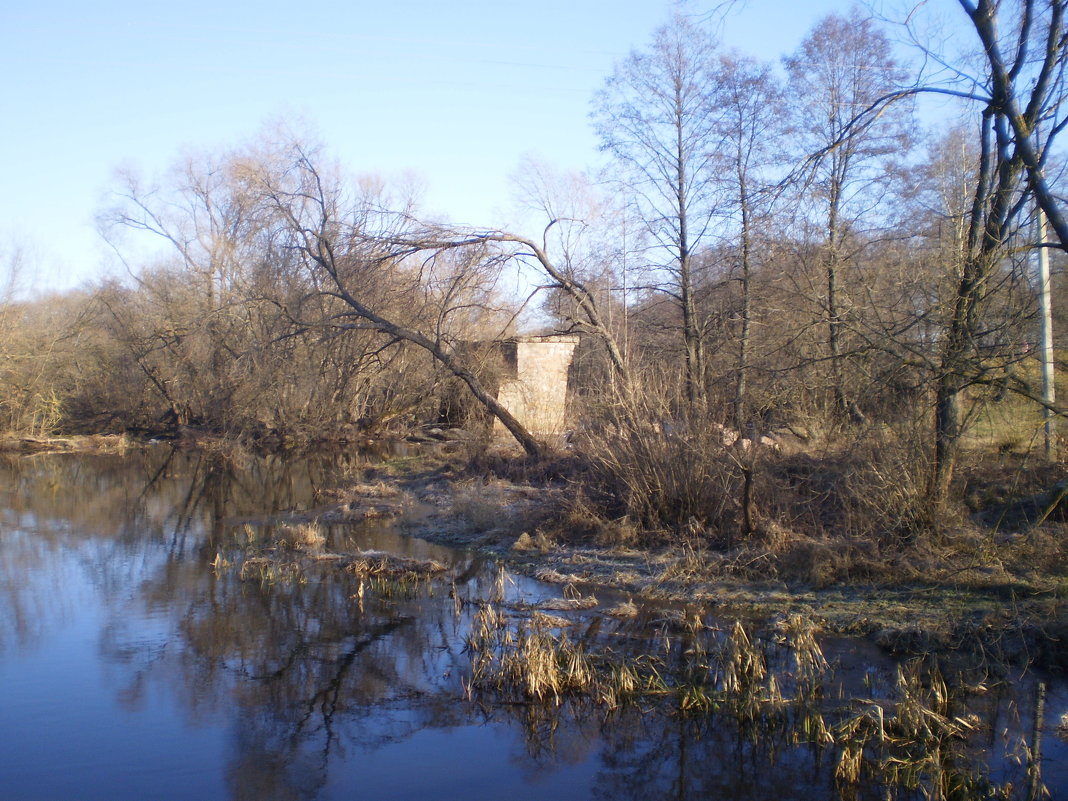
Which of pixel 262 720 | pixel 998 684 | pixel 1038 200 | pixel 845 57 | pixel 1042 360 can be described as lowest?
pixel 262 720

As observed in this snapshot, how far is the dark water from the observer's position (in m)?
5.53

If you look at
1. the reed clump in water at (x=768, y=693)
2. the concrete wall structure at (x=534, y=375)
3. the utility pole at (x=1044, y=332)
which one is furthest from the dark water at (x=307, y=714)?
the concrete wall structure at (x=534, y=375)

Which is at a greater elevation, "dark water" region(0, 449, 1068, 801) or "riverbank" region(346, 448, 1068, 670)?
"riverbank" region(346, 448, 1068, 670)

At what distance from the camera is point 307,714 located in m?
6.58

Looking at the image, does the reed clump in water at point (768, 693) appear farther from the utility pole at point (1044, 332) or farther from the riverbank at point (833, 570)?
the utility pole at point (1044, 332)

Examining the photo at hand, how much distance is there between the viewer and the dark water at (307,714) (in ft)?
18.1

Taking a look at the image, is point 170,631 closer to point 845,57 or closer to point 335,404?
point 845,57

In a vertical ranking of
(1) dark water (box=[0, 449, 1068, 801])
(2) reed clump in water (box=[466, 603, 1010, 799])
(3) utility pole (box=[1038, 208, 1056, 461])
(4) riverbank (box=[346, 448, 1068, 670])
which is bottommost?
(1) dark water (box=[0, 449, 1068, 801])

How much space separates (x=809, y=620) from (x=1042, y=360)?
3218 millimetres

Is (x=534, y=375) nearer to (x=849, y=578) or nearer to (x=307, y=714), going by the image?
(x=849, y=578)

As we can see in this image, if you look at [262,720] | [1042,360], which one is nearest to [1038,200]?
[1042,360]

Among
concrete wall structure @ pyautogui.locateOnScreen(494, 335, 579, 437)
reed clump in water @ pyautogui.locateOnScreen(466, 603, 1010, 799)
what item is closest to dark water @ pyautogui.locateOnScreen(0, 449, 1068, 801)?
reed clump in water @ pyautogui.locateOnScreen(466, 603, 1010, 799)

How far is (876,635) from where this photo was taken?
7746 mm

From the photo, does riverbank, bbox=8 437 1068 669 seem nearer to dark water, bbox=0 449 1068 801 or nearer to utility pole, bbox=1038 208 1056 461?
dark water, bbox=0 449 1068 801
